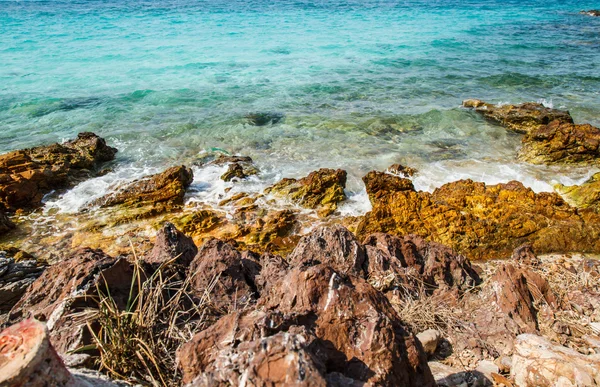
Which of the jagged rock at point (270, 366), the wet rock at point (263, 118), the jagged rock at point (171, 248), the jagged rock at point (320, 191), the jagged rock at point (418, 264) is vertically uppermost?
the jagged rock at point (270, 366)

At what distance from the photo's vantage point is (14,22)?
3269cm

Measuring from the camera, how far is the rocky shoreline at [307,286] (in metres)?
2.08

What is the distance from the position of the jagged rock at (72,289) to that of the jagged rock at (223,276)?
1.90 feet

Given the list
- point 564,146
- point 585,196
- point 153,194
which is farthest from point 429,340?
point 564,146

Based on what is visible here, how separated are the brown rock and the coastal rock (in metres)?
6.15

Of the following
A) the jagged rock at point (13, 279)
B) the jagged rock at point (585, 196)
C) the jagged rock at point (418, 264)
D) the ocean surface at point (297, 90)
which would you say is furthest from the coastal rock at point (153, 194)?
the jagged rock at point (585, 196)

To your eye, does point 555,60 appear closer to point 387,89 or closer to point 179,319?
point 387,89

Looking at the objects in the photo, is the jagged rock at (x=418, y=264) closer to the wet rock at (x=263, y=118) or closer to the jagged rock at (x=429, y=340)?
the jagged rock at (x=429, y=340)

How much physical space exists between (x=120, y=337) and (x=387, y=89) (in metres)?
15.0

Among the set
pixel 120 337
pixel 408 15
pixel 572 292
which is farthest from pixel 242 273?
pixel 408 15

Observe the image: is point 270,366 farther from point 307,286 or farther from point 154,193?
point 154,193

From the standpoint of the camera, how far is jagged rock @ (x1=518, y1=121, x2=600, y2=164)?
8992 mm

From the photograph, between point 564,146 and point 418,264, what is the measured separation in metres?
7.22

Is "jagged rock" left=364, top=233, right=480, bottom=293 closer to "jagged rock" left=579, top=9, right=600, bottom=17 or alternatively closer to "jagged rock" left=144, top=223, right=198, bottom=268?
"jagged rock" left=144, top=223, right=198, bottom=268
